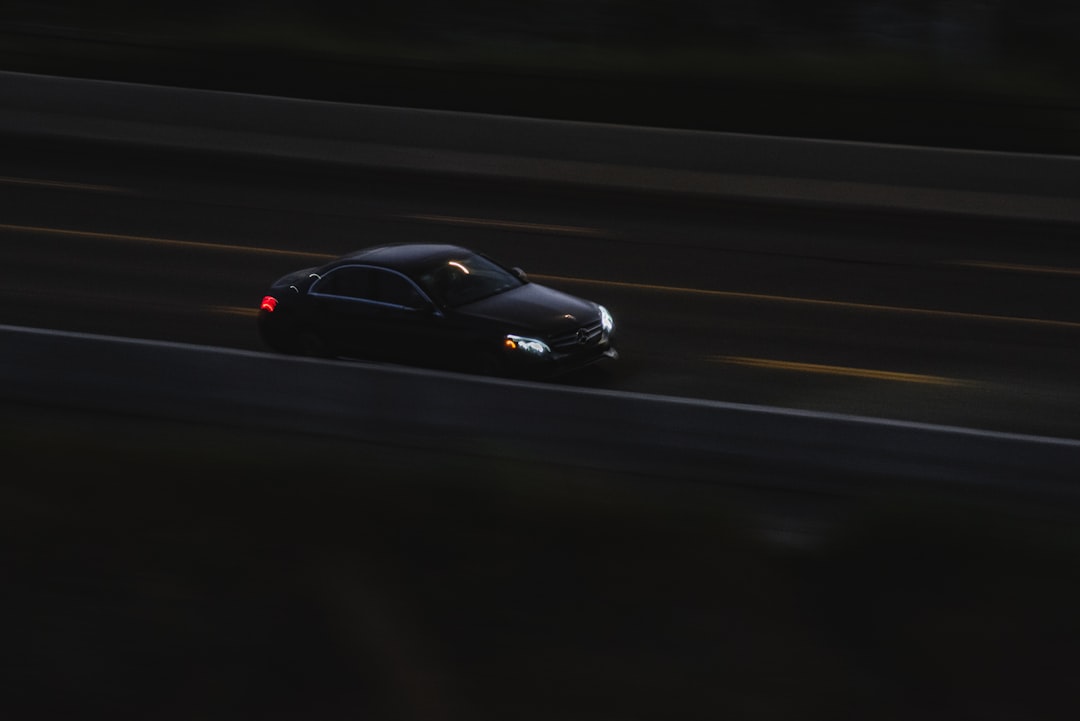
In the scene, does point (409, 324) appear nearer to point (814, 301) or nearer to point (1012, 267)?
point (814, 301)

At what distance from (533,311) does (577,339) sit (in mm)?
508

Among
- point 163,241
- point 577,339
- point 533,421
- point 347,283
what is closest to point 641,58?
point 163,241

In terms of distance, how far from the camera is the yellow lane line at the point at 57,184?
22219 millimetres

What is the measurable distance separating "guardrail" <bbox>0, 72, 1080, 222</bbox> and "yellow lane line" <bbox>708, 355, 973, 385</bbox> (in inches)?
310

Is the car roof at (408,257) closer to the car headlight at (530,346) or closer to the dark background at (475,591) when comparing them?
the car headlight at (530,346)

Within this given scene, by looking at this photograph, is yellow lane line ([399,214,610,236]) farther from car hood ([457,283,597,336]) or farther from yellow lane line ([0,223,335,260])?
car hood ([457,283,597,336])

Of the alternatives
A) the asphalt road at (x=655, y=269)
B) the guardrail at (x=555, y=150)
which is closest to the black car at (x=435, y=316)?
the asphalt road at (x=655, y=269)

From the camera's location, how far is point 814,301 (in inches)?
671

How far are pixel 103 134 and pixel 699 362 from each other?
1441cm

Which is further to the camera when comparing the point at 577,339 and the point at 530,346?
the point at 577,339

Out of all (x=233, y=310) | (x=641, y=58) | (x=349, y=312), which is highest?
(x=641, y=58)

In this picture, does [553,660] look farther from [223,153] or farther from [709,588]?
[223,153]

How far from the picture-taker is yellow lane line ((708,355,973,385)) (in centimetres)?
1405

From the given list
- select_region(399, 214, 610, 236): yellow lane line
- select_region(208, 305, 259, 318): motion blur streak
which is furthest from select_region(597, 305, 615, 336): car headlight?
select_region(399, 214, 610, 236): yellow lane line
